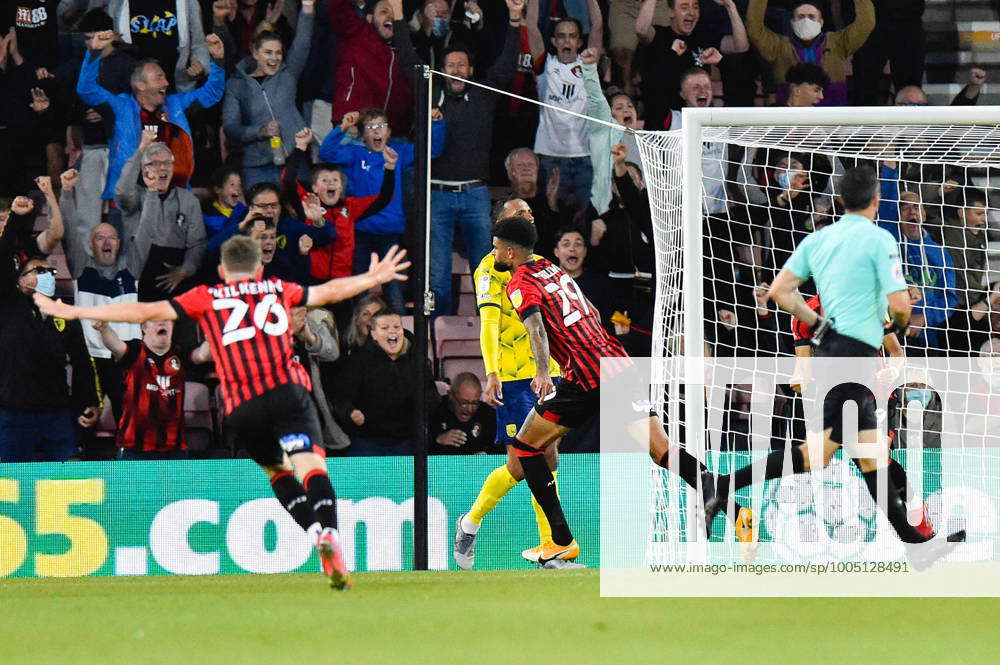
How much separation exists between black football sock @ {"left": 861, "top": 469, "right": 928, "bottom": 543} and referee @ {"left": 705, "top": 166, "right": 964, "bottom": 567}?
0.06 m

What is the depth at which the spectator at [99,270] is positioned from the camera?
1087 centimetres

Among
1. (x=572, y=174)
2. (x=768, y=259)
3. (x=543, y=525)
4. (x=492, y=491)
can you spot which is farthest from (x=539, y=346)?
(x=572, y=174)

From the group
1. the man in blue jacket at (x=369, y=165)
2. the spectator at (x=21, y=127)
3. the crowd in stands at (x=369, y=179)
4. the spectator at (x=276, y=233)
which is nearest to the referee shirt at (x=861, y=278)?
the crowd in stands at (x=369, y=179)

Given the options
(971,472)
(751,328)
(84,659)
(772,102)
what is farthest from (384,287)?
(84,659)

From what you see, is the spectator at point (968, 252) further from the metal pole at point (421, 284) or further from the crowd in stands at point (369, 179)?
the metal pole at point (421, 284)

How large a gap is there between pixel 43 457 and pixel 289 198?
9.01ft

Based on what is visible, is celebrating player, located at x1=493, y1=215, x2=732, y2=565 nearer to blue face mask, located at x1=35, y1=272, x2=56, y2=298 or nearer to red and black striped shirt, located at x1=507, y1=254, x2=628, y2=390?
red and black striped shirt, located at x1=507, y1=254, x2=628, y2=390

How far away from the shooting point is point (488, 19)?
1209 cm

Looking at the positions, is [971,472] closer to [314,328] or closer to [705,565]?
[705,565]

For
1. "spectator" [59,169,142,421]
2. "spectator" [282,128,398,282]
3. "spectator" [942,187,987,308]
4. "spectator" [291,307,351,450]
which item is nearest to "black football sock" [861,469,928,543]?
"spectator" [942,187,987,308]

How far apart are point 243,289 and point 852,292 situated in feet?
9.68

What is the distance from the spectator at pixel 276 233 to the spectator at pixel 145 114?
0.59 meters

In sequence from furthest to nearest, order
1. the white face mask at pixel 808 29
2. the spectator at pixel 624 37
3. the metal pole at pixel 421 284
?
the white face mask at pixel 808 29, the spectator at pixel 624 37, the metal pole at pixel 421 284

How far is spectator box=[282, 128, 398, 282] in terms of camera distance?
1114 cm
